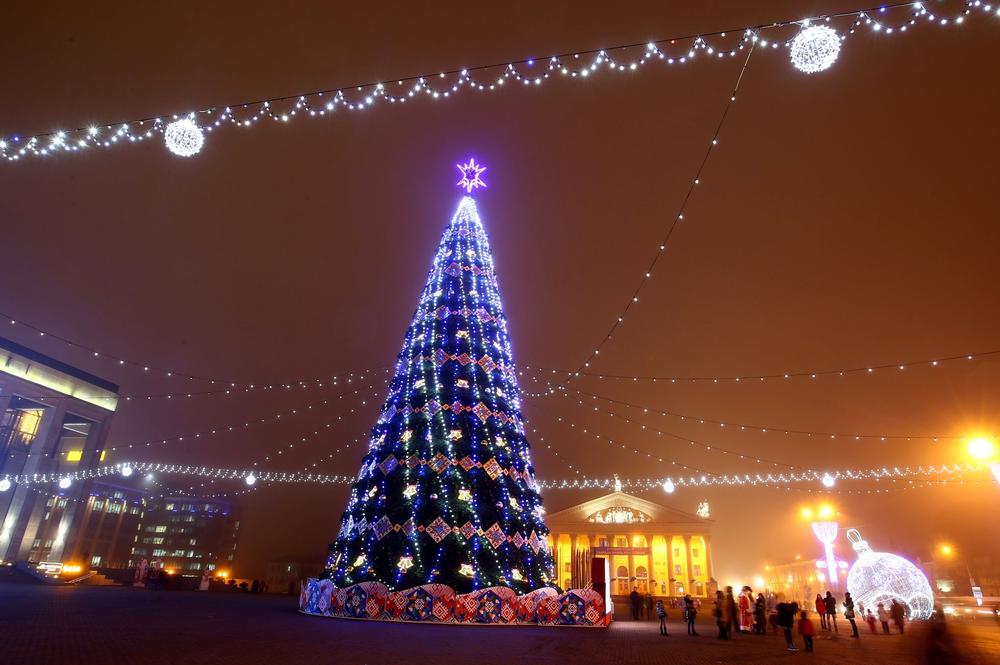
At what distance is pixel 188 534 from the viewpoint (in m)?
101

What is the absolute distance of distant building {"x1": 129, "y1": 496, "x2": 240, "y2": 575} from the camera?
322 ft

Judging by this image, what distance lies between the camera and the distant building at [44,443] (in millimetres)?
35125

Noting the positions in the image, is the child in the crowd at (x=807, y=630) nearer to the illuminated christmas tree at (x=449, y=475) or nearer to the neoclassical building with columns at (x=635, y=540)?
the illuminated christmas tree at (x=449, y=475)

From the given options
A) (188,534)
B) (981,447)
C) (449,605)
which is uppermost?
(981,447)

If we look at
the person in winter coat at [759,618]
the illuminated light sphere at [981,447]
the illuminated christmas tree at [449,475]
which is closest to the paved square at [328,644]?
the illuminated christmas tree at [449,475]

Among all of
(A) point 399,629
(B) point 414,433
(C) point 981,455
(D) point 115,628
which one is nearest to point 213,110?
(B) point 414,433

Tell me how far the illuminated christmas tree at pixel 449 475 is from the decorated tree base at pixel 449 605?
22 cm

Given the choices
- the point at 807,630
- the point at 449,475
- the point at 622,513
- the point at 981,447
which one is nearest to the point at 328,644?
the point at 449,475

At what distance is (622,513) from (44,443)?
152 feet

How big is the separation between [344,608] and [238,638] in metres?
3.57

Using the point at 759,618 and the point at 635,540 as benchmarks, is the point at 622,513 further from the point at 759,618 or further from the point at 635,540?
the point at 759,618

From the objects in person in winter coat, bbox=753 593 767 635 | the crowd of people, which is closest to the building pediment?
the crowd of people

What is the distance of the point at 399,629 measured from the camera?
8.80 meters

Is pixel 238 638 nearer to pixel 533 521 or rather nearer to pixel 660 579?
pixel 533 521
